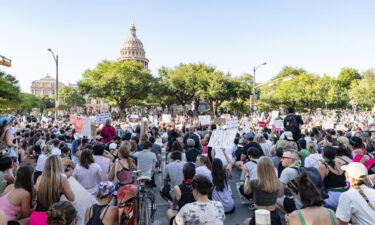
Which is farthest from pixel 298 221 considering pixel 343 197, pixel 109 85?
pixel 109 85

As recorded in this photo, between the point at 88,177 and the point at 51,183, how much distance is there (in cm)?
149

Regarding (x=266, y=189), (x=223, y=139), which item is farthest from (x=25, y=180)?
(x=223, y=139)

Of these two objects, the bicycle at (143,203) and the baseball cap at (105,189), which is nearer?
the baseball cap at (105,189)

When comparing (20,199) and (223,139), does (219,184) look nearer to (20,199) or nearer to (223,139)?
(223,139)

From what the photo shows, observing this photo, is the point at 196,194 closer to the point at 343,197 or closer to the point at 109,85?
the point at 343,197

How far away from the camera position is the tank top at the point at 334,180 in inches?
197

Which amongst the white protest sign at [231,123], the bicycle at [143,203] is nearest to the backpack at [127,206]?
the bicycle at [143,203]

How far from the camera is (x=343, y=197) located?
11.1 ft

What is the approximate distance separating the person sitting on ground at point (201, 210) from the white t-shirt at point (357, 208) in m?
1.42

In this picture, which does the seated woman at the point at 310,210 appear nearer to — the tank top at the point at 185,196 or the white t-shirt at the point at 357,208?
the white t-shirt at the point at 357,208

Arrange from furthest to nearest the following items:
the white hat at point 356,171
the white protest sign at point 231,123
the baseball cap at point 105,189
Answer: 1. the white protest sign at point 231,123
2. the baseball cap at point 105,189
3. the white hat at point 356,171

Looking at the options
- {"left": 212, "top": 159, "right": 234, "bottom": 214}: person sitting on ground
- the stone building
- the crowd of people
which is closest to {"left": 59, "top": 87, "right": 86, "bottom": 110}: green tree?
the stone building

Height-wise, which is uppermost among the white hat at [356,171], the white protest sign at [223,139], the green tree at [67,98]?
the green tree at [67,98]

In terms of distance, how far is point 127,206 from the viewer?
405 cm
